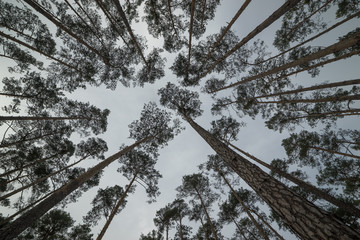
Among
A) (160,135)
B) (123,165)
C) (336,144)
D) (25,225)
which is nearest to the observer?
(25,225)

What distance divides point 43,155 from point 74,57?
7.16m

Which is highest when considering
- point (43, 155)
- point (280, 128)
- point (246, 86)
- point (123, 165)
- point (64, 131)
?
point (64, 131)

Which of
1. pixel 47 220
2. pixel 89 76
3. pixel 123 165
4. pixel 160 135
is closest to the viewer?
pixel 47 220

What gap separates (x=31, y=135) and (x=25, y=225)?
9130 millimetres

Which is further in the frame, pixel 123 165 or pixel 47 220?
pixel 123 165

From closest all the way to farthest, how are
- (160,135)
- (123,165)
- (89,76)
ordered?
1. (89,76)
2. (123,165)
3. (160,135)

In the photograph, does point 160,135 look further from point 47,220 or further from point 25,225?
point 25,225

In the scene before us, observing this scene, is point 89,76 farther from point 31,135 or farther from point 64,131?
point 31,135

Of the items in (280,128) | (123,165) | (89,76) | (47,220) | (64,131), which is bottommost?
(280,128)

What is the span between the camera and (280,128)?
11312 mm

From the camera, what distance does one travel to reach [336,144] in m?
10.2

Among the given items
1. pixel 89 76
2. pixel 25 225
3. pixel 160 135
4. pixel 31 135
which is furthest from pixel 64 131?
pixel 25 225

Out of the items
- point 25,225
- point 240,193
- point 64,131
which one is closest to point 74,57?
point 64,131

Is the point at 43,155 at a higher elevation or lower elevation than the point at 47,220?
higher
